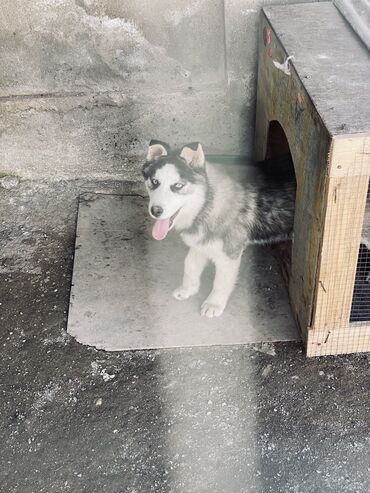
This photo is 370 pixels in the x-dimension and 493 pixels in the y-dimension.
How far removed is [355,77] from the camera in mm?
3428

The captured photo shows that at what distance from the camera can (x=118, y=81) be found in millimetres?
4777

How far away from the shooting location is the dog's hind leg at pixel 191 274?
13.3 ft

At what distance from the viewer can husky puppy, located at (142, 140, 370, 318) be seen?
3561mm

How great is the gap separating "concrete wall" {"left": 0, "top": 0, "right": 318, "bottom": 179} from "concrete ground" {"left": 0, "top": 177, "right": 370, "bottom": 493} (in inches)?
56.8

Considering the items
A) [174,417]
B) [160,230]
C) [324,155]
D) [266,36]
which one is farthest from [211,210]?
[266,36]

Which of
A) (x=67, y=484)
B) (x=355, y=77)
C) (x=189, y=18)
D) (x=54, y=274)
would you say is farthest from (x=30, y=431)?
(x=189, y=18)

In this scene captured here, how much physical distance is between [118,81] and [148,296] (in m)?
1.64

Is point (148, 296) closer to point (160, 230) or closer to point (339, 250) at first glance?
point (160, 230)

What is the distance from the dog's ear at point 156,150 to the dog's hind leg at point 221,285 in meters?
0.67

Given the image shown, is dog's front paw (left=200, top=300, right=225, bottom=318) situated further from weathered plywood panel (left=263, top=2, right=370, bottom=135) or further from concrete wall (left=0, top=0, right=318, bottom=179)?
concrete wall (left=0, top=0, right=318, bottom=179)

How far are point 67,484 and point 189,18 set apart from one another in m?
3.10

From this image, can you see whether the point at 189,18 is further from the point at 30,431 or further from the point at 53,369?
the point at 30,431

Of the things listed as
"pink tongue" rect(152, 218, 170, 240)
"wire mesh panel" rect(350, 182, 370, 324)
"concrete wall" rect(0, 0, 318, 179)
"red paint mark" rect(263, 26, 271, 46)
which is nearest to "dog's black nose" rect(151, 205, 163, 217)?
"pink tongue" rect(152, 218, 170, 240)

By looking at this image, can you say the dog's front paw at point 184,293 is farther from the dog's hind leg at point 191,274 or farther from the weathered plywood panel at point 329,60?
the weathered plywood panel at point 329,60
